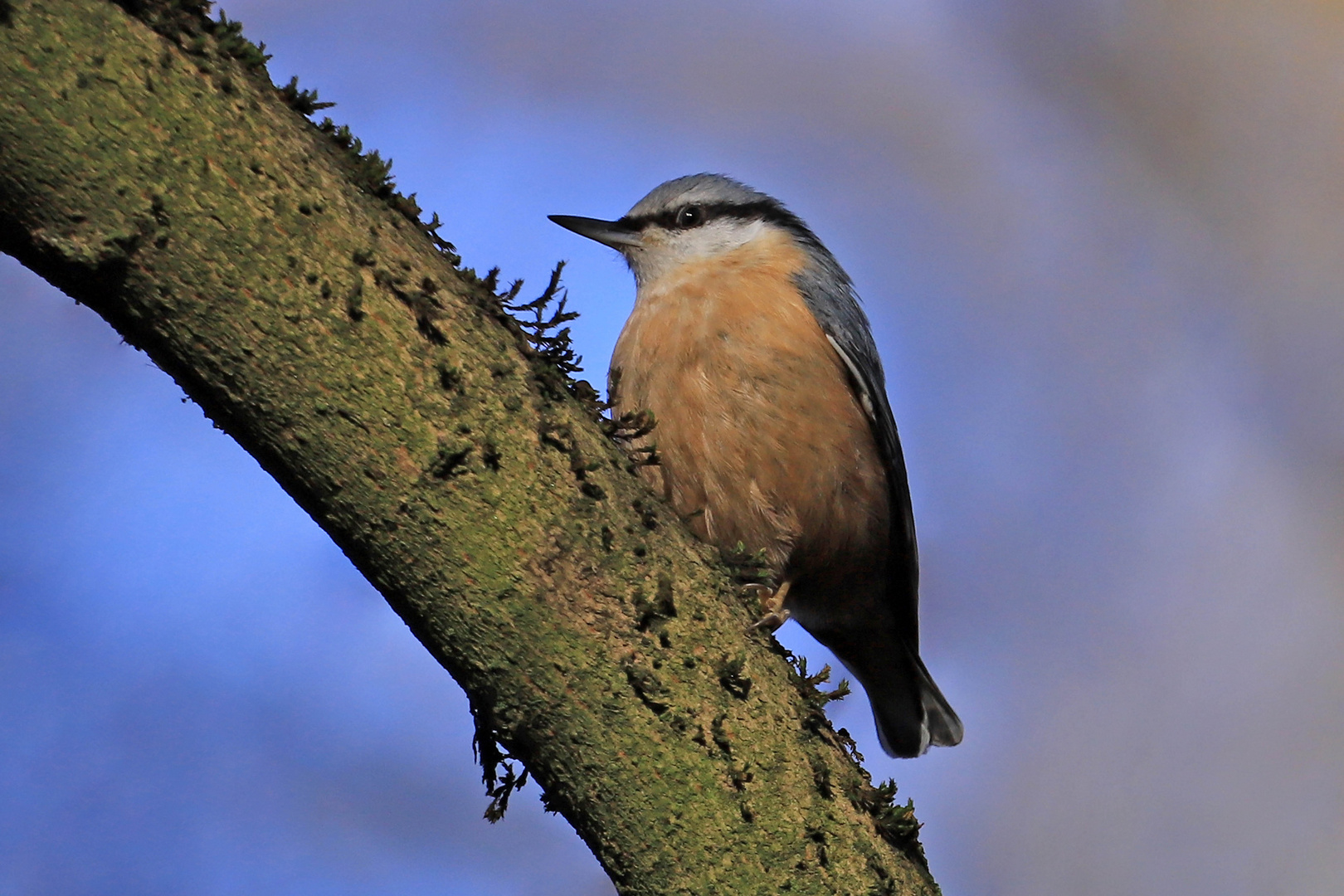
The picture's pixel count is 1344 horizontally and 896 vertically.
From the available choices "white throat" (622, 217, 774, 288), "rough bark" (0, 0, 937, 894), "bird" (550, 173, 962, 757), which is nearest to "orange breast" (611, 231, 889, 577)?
"bird" (550, 173, 962, 757)

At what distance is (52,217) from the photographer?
1.77 metres

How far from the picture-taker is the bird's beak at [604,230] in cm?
457

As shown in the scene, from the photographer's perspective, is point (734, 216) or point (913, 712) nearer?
point (913, 712)

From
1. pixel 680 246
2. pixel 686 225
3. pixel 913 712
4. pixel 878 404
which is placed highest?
pixel 686 225

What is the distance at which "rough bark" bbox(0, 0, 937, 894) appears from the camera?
1.80 metres

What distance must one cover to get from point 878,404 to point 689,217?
3.77 ft

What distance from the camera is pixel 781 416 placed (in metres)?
3.65

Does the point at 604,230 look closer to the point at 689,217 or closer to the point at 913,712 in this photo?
the point at 689,217

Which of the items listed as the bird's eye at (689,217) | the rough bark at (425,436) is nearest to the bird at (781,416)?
the bird's eye at (689,217)

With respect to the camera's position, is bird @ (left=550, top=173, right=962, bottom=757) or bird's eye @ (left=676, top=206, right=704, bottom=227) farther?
bird's eye @ (left=676, top=206, right=704, bottom=227)

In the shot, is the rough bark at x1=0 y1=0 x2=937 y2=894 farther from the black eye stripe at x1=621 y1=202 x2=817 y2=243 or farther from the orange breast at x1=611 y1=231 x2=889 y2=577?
the black eye stripe at x1=621 y1=202 x2=817 y2=243

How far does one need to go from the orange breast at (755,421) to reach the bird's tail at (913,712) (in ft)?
2.64

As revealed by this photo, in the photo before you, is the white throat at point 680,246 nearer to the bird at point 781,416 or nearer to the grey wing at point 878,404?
the bird at point 781,416

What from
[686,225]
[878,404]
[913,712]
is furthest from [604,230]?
[913,712]
